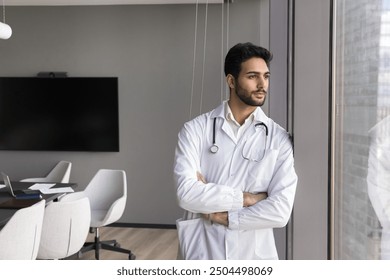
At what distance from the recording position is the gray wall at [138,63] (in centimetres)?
623

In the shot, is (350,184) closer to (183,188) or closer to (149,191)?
(183,188)

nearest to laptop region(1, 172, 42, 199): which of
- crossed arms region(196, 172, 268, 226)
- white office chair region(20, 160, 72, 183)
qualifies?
white office chair region(20, 160, 72, 183)

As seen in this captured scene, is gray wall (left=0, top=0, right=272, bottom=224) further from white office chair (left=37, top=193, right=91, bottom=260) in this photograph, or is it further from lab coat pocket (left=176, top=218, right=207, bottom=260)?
lab coat pocket (left=176, top=218, right=207, bottom=260)

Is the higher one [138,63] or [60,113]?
[138,63]

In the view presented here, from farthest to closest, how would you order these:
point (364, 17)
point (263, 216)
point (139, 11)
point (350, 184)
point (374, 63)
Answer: point (139, 11)
point (263, 216)
point (350, 184)
point (364, 17)
point (374, 63)

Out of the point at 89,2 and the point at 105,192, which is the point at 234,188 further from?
the point at 89,2

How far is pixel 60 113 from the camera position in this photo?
647 centimetres

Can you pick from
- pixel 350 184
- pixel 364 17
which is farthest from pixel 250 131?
pixel 364 17

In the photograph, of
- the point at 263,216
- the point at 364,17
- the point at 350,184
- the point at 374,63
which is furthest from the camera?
the point at 263,216

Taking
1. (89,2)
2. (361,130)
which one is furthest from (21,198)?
(361,130)

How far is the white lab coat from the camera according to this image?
79.1 inches

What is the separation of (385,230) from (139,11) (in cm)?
552

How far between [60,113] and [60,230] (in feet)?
9.42

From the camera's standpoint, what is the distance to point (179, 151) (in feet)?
7.04
